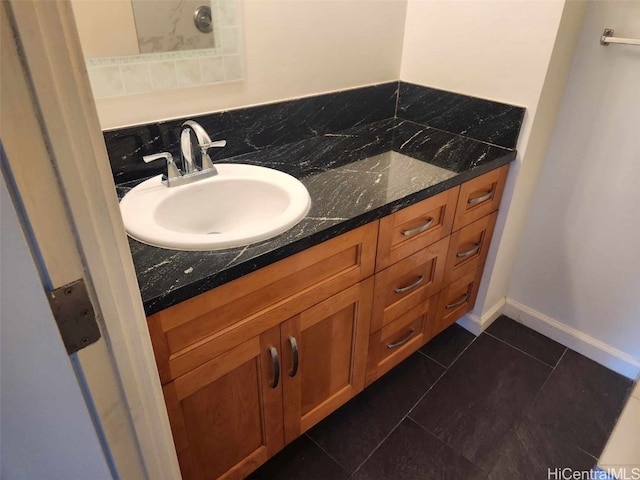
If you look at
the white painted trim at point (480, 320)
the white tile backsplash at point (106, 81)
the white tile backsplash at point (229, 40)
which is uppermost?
the white tile backsplash at point (229, 40)

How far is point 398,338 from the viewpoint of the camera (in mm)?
1579

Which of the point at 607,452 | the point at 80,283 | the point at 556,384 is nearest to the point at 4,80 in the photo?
the point at 80,283

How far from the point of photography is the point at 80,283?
487mm

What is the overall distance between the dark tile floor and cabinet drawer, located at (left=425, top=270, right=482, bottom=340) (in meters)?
0.15

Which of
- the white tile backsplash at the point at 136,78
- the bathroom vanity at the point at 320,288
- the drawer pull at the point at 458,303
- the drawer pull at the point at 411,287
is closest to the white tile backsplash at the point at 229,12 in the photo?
the white tile backsplash at the point at 136,78

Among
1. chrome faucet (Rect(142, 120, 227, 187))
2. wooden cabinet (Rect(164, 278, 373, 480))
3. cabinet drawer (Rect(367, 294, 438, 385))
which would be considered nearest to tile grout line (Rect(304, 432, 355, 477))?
wooden cabinet (Rect(164, 278, 373, 480))

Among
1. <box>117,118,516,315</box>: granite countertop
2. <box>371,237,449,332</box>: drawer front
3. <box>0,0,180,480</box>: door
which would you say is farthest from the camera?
<box>371,237,449,332</box>: drawer front

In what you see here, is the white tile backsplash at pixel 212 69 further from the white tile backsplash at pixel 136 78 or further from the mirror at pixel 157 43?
the white tile backsplash at pixel 136 78

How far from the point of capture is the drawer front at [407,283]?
1.34m

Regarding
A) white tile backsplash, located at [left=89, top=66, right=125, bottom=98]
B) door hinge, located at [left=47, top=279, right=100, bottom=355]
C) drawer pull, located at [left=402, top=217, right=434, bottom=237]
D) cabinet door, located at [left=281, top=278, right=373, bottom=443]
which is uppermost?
white tile backsplash, located at [left=89, top=66, right=125, bottom=98]

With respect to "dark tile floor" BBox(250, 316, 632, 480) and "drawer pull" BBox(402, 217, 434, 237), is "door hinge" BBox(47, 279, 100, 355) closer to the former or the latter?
"drawer pull" BBox(402, 217, 434, 237)

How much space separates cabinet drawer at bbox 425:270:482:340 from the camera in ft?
5.56

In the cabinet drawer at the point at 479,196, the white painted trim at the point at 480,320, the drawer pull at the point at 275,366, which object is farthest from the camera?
the white painted trim at the point at 480,320

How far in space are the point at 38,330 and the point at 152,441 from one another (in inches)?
11.5
